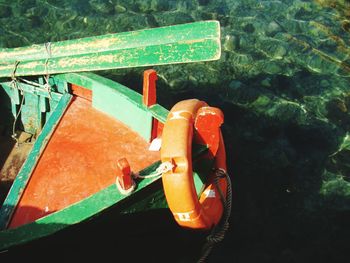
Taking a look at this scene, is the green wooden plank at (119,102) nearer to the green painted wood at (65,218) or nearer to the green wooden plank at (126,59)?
the green wooden plank at (126,59)

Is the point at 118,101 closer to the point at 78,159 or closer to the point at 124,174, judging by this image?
the point at 78,159

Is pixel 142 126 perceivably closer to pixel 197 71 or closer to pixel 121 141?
pixel 121 141

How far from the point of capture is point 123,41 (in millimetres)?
4656

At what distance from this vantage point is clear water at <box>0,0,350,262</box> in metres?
6.15

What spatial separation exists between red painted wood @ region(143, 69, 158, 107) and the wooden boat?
16mm

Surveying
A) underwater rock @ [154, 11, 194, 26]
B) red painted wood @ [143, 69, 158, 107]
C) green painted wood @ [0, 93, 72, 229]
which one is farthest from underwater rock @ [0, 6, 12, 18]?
red painted wood @ [143, 69, 158, 107]

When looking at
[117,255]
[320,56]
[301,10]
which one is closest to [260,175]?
[117,255]

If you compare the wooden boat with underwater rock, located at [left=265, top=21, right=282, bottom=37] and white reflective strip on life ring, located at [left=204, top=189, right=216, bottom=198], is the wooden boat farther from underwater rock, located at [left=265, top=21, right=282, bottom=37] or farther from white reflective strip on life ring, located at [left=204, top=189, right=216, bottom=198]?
underwater rock, located at [left=265, top=21, right=282, bottom=37]

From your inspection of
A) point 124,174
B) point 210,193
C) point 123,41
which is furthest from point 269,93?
point 124,174

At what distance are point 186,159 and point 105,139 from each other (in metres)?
2.04

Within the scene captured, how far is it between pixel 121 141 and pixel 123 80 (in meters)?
3.90

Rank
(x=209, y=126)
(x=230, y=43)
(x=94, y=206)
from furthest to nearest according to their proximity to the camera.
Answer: (x=230, y=43)
(x=209, y=126)
(x=94, y=206)

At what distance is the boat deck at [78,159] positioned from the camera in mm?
4254

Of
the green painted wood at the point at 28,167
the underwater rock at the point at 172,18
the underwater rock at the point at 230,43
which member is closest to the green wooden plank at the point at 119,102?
the green painted wood at the point at 28,167
